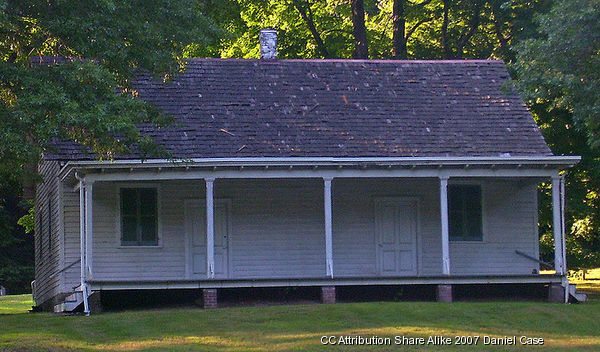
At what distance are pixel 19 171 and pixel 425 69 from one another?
12726 millimetres

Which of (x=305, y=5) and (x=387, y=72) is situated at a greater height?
(x=305, y=5)

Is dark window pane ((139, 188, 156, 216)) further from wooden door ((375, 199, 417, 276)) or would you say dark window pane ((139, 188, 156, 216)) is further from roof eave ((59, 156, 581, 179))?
wooden door ((375, 199, 417, 276))

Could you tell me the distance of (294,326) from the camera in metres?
17.6

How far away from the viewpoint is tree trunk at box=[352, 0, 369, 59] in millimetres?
34875

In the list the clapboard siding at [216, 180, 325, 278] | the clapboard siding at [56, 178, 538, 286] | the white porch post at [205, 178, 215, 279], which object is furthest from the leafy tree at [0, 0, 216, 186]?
the clapboard siding at [216, 180, 325, 278]

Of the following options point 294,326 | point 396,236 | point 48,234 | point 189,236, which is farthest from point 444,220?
point 48,234

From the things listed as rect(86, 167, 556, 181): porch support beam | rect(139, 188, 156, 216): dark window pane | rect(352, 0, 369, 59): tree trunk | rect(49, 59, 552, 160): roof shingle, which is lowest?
rect(139, 188, 156, 216): dark window pane

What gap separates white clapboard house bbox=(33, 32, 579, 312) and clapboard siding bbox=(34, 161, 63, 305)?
176mm

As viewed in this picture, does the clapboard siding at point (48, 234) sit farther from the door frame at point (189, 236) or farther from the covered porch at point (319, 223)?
the door frame at point (189, 236)

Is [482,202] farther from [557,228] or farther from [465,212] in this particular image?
[557,228]

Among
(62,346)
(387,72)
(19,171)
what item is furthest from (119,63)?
(387,72)

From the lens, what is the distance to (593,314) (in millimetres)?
19797

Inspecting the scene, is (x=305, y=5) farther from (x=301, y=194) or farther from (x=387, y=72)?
(x=301, y=194)

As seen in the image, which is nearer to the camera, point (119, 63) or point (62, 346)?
point (62, 346)
